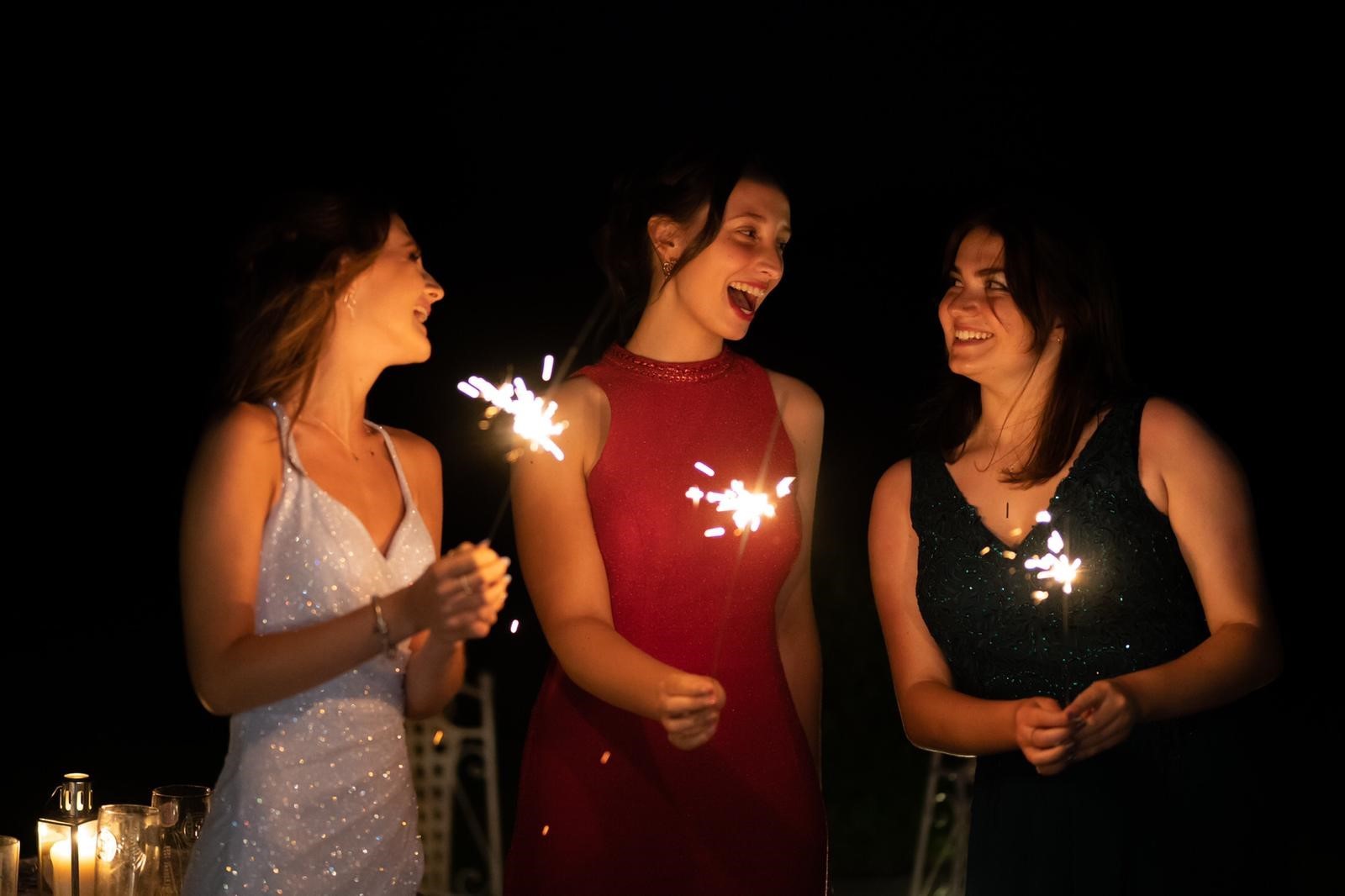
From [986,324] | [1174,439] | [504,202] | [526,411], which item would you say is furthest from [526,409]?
[504,202]

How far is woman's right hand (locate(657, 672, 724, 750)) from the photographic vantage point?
2.43 m

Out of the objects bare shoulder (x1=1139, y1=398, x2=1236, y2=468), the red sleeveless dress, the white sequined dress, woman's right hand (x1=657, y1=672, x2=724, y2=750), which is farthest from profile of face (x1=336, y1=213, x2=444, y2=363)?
bare shoulder (x1=1139, y1=398, x2=1236, y2=468)

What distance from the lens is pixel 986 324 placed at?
2910mm

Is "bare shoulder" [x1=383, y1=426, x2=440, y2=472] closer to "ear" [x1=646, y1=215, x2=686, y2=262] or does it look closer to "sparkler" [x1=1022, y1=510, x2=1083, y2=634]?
"ear" [x1=646, y1=215, x2=686, y2=262]

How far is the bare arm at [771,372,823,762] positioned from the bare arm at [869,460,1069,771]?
14 centimetres

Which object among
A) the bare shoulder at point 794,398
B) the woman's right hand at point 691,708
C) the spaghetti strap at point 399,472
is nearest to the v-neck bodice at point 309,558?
the spaghetti strap at point 399,472

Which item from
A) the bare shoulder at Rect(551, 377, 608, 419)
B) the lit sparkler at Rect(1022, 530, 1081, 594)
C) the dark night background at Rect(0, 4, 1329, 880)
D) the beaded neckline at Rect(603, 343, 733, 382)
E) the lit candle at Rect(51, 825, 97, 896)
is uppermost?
the dark night background at Rect(0, 4, 1329, 880)

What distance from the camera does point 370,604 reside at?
2275 mm

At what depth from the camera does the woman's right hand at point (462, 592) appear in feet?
7.02

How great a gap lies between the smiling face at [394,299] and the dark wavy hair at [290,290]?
0.10ft

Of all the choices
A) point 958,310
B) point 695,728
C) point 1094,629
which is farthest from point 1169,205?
point 695,728

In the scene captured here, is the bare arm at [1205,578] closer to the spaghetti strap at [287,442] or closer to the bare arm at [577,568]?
the bare arm at [577,568]

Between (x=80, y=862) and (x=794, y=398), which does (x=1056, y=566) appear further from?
(x=80, y=862)

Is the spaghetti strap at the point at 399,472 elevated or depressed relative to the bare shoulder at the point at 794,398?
depressed
